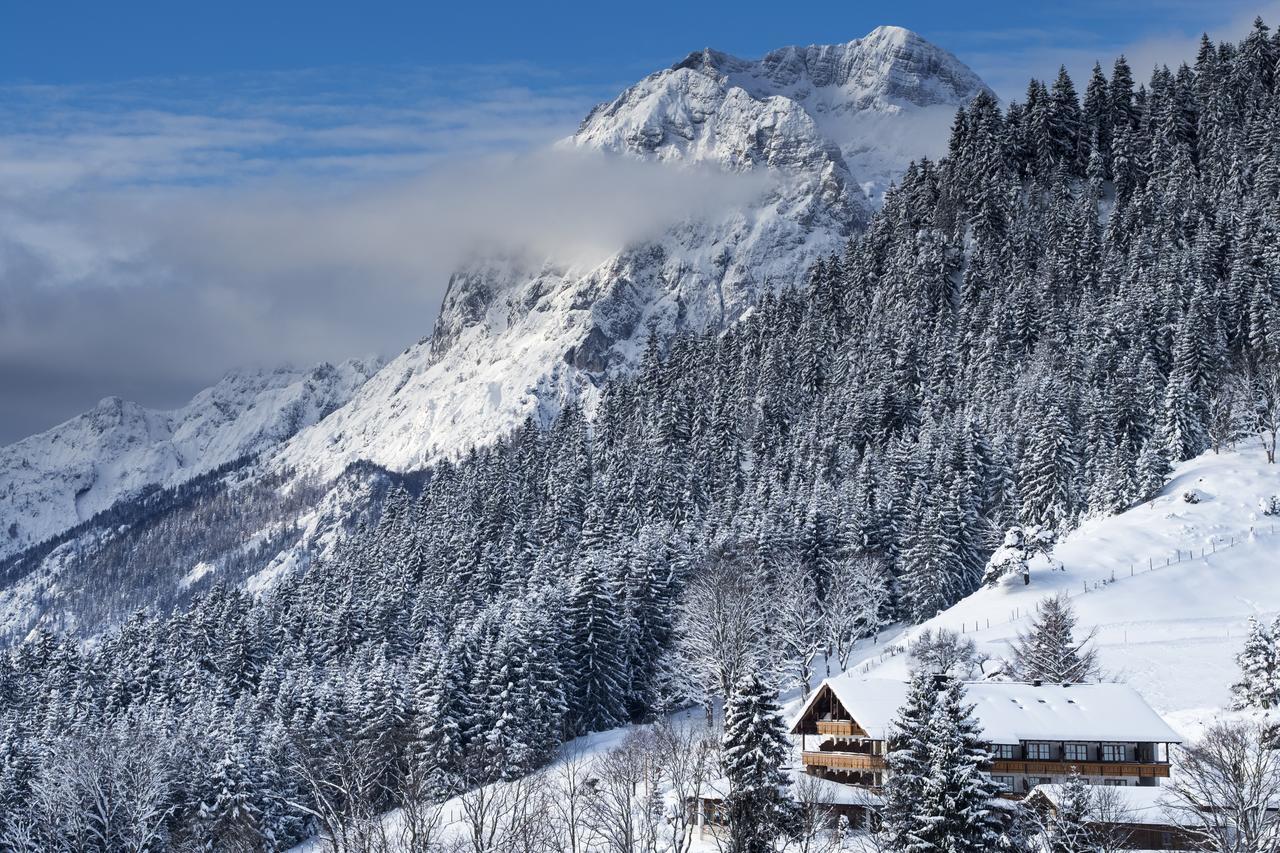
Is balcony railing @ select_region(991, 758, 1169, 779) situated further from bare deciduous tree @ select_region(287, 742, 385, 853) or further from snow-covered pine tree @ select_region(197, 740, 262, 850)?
snow-covered pine tree @ select_region(197, 740, 262, 850)

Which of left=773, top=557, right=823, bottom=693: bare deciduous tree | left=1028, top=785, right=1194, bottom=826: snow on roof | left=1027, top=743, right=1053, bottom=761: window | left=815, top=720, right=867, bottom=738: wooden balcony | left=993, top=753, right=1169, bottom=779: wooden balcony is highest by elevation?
left=773, top=557, right=823, bottom=693: bare deciduous tree

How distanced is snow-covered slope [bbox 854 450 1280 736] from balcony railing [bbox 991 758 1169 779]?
38.7ft

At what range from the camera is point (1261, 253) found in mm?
128875

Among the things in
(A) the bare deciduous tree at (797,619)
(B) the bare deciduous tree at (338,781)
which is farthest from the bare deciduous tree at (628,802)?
(A) the bare deciduous tree at (797,619)

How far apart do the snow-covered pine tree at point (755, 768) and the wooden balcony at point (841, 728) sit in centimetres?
1086

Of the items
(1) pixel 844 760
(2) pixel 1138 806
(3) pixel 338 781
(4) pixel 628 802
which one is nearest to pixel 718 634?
(1) pixel 844 760

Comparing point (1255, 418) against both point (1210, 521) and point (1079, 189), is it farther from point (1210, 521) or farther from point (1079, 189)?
point (1079, 189)

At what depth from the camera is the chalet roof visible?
5691 centimetres

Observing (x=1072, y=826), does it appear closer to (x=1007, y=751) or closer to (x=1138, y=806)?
(x=1138, y=806)

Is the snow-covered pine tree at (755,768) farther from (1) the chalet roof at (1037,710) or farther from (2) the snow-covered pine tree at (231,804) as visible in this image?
(2) the snow-covered pine tree at (231,804)

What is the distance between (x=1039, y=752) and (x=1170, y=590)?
35207 mm

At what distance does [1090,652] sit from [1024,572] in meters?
17.2

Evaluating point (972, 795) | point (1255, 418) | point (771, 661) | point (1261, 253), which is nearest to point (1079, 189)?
point (1261, 253)

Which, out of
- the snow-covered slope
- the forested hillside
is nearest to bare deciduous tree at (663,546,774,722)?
the forested hillside
